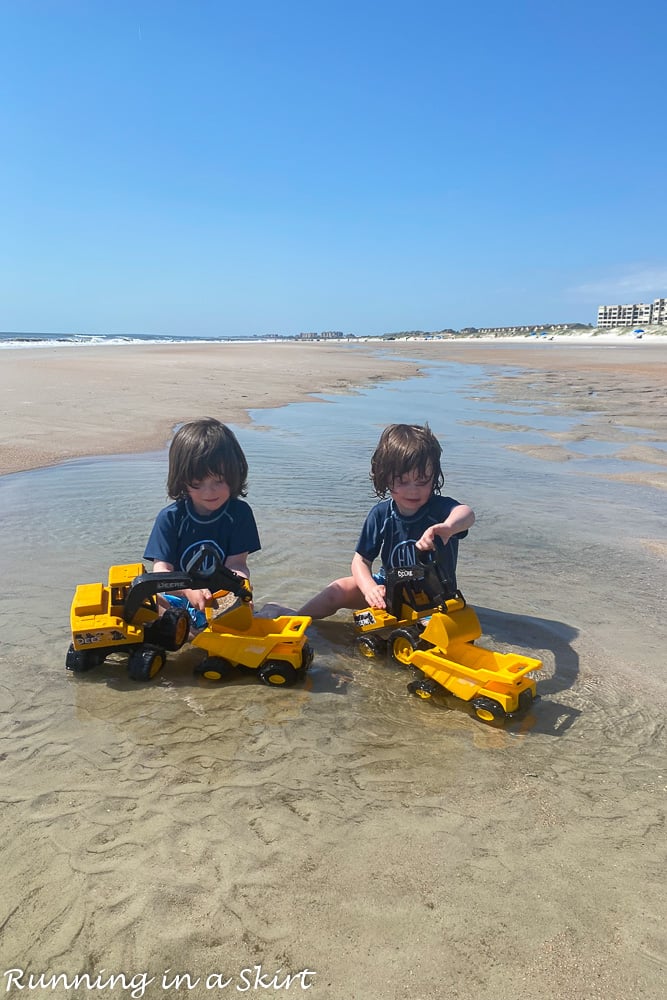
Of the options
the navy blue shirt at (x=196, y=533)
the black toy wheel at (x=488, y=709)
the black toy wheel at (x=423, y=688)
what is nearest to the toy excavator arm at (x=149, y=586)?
the navy blue shirt at (x=196, y=533)

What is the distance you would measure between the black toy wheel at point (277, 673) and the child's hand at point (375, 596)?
658 mm

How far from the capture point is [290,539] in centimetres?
548

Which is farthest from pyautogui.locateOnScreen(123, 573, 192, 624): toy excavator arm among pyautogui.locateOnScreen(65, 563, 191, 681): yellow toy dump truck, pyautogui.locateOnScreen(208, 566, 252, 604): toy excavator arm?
pyautogui.locateOnScreen(208, 566, 252, 604): toy excavator arm

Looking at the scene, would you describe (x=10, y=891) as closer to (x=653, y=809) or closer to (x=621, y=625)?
(x=653, y=809)

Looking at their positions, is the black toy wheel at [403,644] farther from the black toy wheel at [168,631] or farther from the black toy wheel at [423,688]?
the black toy wheel at [168,631]

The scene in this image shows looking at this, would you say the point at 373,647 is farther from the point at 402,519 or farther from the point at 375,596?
the point at 402,519

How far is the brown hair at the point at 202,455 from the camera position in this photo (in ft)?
11.4

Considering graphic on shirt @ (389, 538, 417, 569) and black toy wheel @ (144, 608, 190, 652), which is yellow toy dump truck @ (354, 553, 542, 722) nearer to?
graphic on shirt @ (389, 538, 417, 569)

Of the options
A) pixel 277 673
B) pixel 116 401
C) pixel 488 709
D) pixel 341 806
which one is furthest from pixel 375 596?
pixel 116 401

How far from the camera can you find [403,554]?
3.84 m

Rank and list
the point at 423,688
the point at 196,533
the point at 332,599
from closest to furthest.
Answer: the point at 423,688
the point at 196,533
the point at 332,599

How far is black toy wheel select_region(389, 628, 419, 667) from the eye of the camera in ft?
10.8

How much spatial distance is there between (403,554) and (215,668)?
1.32 meters

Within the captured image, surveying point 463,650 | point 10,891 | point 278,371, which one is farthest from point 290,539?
point 278,371
